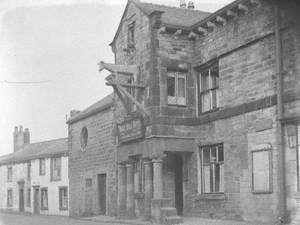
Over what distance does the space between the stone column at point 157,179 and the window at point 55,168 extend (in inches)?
796

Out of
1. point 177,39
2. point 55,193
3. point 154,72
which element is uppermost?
point 177,39

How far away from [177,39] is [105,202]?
9.48m

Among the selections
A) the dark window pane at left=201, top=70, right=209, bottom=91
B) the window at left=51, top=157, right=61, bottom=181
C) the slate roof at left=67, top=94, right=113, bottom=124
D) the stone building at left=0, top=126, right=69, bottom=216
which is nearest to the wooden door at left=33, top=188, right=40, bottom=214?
the stone building at left=0, top=126, right=69, bottom=216

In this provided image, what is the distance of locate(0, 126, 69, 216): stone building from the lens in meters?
35.9

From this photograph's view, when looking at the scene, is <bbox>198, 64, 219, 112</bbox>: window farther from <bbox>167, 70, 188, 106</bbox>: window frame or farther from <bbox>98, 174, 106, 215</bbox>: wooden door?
<bbox>98, 174, 106, 215</bbox>: wooden door

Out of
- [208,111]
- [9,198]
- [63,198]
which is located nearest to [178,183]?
[208,111]

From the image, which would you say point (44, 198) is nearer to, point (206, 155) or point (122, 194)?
point (122, 194)

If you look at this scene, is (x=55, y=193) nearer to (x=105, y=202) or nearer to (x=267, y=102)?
(x=105, y=202)

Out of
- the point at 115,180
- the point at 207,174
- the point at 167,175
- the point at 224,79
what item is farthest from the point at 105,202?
the point at 224,79

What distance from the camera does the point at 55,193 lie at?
120 feet

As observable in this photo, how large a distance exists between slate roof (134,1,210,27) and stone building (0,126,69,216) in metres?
17.3

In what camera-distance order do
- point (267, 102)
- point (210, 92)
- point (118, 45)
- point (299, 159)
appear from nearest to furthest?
1. point (299, 159)
2. point (267, 102)
3. point (210, 92)
4. point (118, 45)

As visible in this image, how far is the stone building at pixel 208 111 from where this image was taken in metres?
14.0

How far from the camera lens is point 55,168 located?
123 feet
